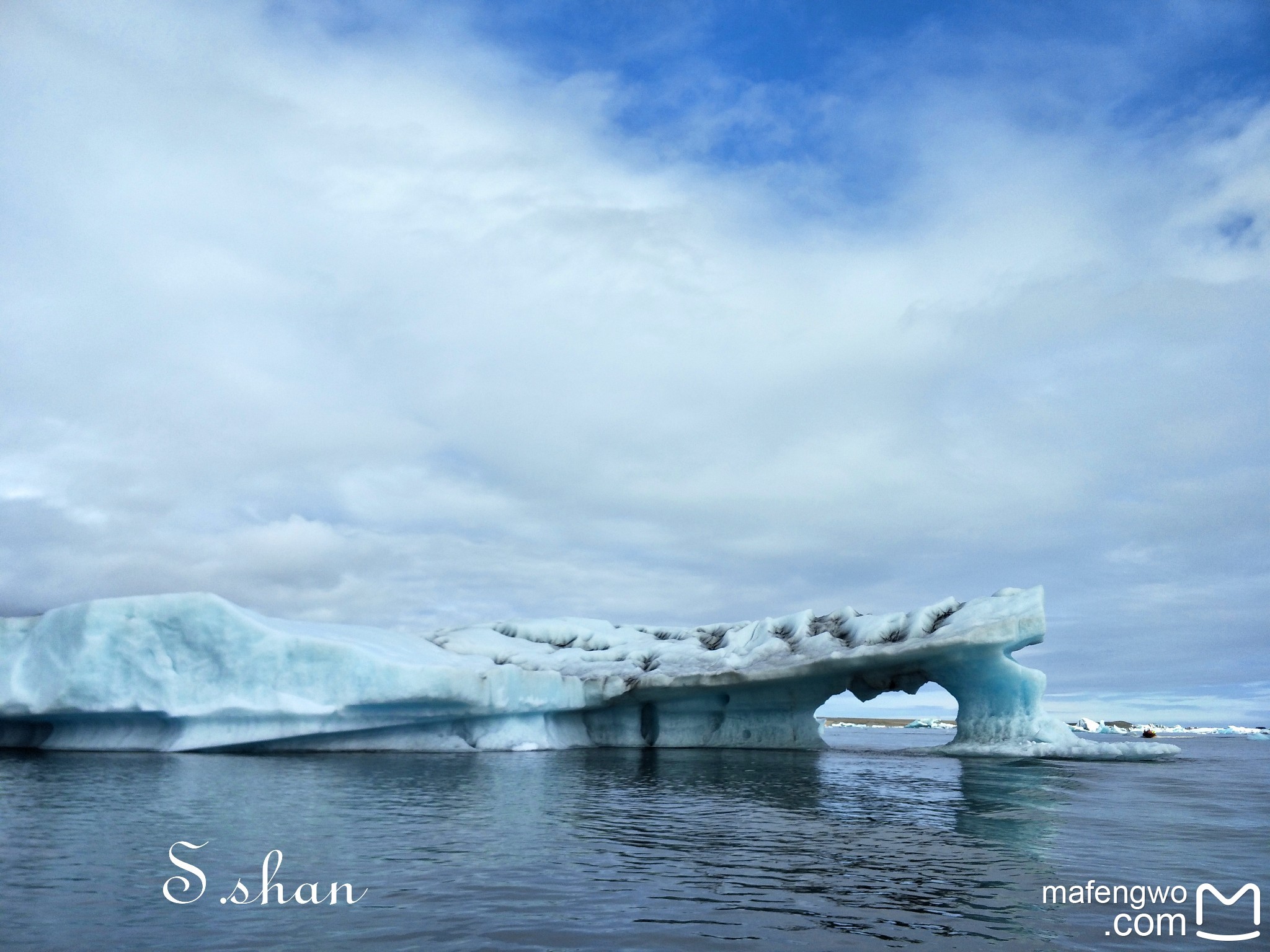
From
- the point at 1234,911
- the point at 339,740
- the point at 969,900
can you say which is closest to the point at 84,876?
the point at 969,900

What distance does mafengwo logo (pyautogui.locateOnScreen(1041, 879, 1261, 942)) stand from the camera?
20.8 ft

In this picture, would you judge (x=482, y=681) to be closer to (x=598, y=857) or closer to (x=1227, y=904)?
(x=598, y=857)

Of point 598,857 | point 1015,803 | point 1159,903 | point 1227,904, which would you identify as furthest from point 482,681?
point 1227,904

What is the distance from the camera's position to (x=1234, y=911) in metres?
7.00

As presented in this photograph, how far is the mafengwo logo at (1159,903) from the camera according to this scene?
6.33 metres

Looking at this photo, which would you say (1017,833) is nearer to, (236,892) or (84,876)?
(236,892)

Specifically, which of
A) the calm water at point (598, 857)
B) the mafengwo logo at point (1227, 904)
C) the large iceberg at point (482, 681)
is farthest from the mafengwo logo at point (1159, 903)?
the large iceberg at point (482, 681)

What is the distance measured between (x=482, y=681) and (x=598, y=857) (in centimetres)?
1561

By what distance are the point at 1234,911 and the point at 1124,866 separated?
1.61 m

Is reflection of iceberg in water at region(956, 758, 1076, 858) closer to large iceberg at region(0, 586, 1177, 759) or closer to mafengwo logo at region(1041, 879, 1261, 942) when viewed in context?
mafengwo logo at region(1041, 879, 1261, 942)

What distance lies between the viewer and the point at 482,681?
23562mm

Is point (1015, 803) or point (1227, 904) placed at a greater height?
point (1227, 904)

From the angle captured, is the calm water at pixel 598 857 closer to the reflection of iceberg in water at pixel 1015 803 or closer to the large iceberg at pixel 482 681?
the reflection of iceberg in water at pixel 1015 803

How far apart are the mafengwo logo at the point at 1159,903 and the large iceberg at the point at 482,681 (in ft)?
49.4
